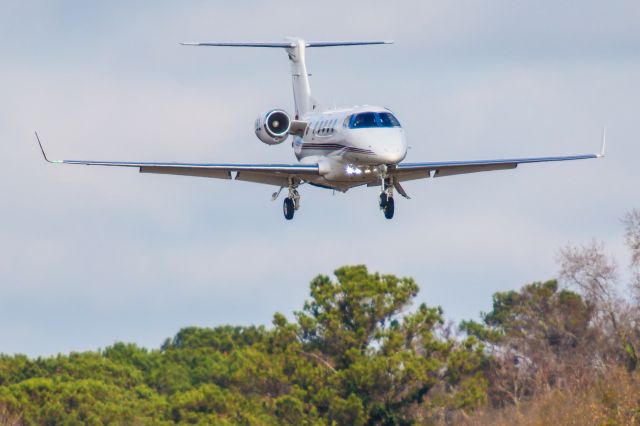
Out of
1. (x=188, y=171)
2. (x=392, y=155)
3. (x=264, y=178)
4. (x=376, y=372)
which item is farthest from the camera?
(x=376, y=372)

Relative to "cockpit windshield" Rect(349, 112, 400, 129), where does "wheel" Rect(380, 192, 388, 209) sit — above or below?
below

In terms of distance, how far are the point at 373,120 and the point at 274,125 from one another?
6.31 meters

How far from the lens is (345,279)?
88.2m

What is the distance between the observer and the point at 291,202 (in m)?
53.3

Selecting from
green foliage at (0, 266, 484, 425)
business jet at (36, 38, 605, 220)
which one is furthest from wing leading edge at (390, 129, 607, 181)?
green foliage at (0, 266, 484, 425)

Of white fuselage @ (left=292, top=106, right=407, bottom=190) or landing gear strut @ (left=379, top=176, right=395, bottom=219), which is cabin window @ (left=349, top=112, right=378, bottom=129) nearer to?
white fuselage @ (left=292, top=106, right=407, bottom=190)

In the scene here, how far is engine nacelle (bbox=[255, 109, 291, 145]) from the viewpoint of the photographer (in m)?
54.9

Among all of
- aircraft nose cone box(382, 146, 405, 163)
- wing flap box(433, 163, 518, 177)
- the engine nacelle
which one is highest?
the engine nacelle

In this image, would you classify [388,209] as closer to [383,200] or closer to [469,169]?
[383,200]

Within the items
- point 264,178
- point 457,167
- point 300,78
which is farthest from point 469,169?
point 300,78

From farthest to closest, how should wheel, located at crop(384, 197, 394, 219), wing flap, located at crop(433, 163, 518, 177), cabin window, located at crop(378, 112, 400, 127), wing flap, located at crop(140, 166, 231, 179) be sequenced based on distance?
wing flap, located at crop(433, 163, 518, 177), wing flap, located at crop(140, 166, 231, 179), wheel, located at crop(384, 197, 394, 219), cabin window, located at crop(378, 112, 400, 127)

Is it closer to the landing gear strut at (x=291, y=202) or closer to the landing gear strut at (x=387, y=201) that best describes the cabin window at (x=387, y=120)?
the landing gear strut at (x=387, y=201)

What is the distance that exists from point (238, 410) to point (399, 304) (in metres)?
10.0

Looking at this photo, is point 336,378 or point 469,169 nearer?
point 469,169
